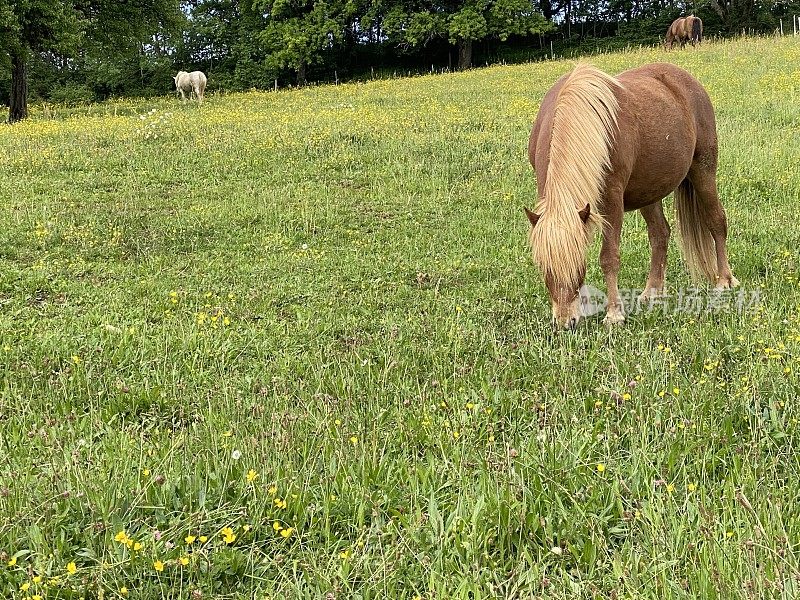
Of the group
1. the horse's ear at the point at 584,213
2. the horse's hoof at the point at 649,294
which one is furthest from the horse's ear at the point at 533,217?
the horse's hoof at the point at 649,294

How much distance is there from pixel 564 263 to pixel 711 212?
2807 millimetres

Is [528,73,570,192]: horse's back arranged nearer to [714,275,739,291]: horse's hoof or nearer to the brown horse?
the brown horse

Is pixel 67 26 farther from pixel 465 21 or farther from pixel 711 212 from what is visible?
pixel 465 21

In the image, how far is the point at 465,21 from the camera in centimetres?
3703

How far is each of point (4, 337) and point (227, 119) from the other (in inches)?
542

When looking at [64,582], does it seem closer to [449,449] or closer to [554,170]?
[449,449]

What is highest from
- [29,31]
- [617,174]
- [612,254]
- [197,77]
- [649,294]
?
[29,31]

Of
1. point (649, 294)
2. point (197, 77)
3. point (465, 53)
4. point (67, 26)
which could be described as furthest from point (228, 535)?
point (465, 53)

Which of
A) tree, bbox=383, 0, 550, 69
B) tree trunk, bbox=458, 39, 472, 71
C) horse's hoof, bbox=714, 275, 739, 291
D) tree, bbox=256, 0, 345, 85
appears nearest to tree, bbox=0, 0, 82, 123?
tree, bbox=256, 0, 345, 85

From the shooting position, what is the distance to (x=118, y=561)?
7.39ft

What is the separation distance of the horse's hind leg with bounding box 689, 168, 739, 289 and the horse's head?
2.44 meters

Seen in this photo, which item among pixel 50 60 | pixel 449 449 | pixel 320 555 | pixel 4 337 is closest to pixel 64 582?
pixel 320 555

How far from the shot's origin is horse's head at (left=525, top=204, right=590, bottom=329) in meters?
4.29

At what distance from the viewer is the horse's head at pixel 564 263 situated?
14.1 ft
